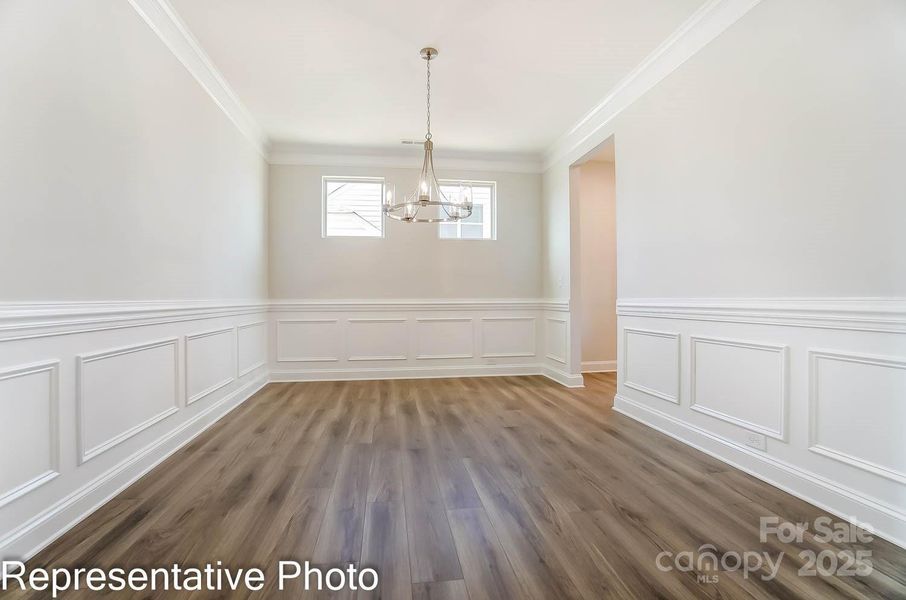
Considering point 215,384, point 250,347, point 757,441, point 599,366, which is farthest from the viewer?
point 599,366

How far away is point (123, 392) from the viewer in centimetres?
223

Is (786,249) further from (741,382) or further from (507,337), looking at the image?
(507,337)

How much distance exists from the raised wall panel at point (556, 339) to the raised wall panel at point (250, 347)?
3.59 metres

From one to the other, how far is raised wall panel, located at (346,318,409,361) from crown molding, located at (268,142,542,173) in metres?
2.03

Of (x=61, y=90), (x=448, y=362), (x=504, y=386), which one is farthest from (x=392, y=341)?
(x=61, y=90)

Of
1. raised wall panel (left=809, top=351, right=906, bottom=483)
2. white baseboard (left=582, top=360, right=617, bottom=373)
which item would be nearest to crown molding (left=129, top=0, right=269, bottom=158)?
raised wall panel (left=809, top=351, right=906, bottom=483)

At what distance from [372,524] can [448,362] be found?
3.55 meters

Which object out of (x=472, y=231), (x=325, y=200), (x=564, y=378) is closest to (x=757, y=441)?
(x=564, y=378)

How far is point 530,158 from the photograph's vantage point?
5.47 m

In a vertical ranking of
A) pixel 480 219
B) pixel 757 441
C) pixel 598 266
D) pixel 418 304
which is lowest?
pixel 757 441

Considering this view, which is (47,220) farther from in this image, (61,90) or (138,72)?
(138,72)

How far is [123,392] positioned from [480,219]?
4274 millimetres

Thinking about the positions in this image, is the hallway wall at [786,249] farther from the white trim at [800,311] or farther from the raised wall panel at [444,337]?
the raised wall panel at [444,337]

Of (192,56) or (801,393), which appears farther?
(192,56)
